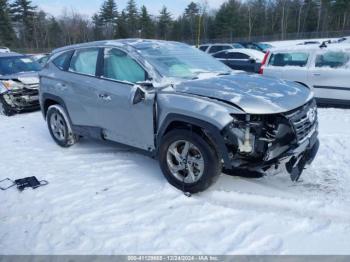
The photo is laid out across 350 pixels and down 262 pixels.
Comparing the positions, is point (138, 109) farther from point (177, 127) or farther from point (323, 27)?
point (323, 27)

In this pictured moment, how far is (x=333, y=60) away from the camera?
8086 millimetres

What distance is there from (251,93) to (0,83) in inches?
303

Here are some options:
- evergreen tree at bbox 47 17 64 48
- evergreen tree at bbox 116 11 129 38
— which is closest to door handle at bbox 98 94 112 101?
evergreen tree at bbox 116 11 129 38

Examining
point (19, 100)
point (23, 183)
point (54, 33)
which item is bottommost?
point (23, 183)

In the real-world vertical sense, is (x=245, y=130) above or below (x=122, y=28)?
below

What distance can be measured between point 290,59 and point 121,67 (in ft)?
19.1

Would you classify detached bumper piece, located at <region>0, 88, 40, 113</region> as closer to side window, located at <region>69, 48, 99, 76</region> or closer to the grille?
side window, located at <region>69, 48, 99, 76</region>

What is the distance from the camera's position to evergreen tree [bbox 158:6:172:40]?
68.1 meters

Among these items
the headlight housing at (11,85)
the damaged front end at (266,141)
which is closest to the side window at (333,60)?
the damaged front end at (266,141)

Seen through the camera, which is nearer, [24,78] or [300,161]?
[300,161]

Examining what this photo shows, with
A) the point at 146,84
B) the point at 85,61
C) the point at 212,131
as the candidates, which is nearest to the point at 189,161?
the point at 212,131

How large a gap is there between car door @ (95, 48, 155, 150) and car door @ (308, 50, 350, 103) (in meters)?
5.55

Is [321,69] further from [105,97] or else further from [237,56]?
[237,56]

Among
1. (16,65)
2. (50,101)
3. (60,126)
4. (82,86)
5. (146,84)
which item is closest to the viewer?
(146,84)
